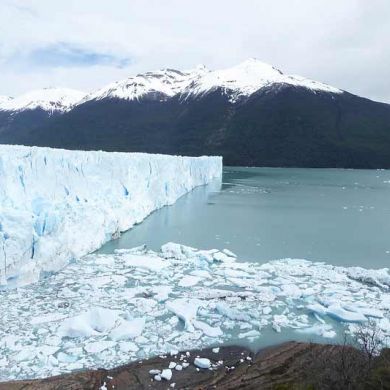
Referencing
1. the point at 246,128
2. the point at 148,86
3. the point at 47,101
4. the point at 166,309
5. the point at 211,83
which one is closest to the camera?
the point at 166,309

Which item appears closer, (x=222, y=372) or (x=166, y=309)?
(x=222, y=372)

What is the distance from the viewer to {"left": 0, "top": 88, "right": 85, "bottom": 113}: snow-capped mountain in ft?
308

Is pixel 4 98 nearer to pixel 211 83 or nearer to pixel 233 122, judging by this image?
pixel 211 83

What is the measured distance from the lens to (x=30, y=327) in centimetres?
487

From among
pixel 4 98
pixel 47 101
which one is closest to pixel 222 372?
pixel 47 101

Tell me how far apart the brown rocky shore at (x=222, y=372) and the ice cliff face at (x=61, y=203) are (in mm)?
2881

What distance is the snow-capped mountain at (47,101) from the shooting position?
93.8 m

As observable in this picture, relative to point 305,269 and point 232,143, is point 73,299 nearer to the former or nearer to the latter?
point 305,269

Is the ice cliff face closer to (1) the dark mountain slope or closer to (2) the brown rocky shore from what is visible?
(2) the brown rocky shore

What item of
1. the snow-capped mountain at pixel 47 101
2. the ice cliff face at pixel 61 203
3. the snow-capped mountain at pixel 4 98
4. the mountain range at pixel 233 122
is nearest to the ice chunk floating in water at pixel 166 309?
the ice cliff face at pixel 61 203

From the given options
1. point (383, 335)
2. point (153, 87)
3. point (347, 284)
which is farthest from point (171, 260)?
point (153, 87)

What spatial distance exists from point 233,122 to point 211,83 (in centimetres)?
2086

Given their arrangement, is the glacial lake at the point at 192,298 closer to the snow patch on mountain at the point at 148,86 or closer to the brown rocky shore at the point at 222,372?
the brown rocky shore at the point at 222,372

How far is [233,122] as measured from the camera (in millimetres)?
61906
